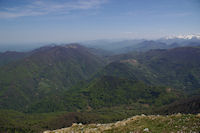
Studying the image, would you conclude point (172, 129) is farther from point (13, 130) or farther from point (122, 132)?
point (13, 130)

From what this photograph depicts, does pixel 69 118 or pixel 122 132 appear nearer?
pixel 122 132

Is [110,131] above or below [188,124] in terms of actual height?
below

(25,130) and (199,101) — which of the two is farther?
(25,130)

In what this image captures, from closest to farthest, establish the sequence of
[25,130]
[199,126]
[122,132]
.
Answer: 1. [199,126]
2. [122,132]
3. [25,130]

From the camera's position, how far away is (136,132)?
24156mm

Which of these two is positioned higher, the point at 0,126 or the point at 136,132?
the point at 136,132

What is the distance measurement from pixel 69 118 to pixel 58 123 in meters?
13.7

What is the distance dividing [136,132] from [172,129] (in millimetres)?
6103

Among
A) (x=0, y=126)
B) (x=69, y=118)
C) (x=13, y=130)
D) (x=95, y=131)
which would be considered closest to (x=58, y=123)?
→ (x=69, y=118)

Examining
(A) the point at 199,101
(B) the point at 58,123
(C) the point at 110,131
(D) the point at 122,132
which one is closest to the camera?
(D) the point at 122,132

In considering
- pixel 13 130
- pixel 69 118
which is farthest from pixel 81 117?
pixel 13 130

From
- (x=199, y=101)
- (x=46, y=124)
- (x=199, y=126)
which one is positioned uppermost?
(x=199, y=126)

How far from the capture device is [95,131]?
3033 cm

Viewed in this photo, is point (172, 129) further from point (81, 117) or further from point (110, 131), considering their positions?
point (81, 117)
